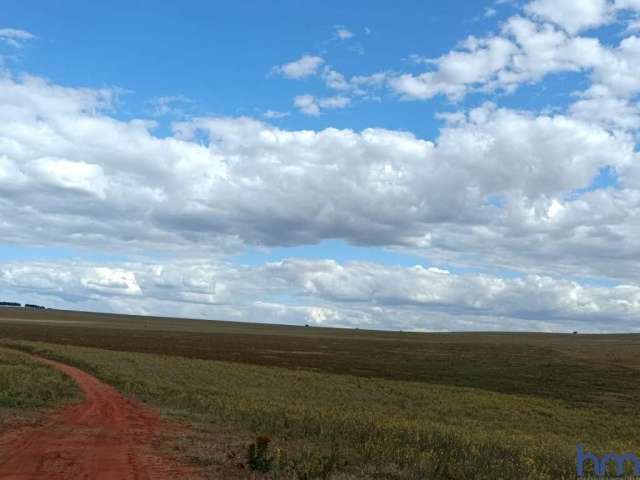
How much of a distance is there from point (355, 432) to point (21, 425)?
1005 centimetres

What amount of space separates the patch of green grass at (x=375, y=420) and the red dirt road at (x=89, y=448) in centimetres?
213

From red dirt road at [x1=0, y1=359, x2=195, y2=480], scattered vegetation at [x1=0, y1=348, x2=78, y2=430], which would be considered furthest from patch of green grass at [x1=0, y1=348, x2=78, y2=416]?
red dirt road at [x1=0, y1=359, x2=195, y2=480]

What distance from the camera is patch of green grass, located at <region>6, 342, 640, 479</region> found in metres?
14.5

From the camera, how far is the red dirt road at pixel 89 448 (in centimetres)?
1284

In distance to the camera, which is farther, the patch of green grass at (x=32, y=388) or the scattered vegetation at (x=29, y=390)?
the patch of green grass at (x=32, y=388)

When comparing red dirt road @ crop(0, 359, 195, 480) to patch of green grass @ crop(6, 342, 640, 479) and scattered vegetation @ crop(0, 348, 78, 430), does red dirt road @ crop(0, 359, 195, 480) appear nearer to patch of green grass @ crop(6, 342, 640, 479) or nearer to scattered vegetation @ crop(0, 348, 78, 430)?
scattered vegetation @ crop(0, 348, 78, 430)

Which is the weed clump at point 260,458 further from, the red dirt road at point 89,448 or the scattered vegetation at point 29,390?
the scattered vegetation at point 29,390

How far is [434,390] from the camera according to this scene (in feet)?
140

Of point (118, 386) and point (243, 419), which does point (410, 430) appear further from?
point (118, 386)

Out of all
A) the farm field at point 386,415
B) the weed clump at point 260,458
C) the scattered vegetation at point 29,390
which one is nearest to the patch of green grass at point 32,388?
the scattered vegetation at point 29,390

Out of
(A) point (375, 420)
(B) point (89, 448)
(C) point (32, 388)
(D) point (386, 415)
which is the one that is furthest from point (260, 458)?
(C) point (32, 388)

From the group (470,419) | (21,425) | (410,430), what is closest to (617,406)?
(470,419)

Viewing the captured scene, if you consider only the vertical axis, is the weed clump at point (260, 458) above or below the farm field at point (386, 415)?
above

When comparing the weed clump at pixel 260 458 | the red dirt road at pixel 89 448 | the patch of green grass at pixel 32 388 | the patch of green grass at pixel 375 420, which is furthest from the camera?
the patch of green grass at pixel 32 388
